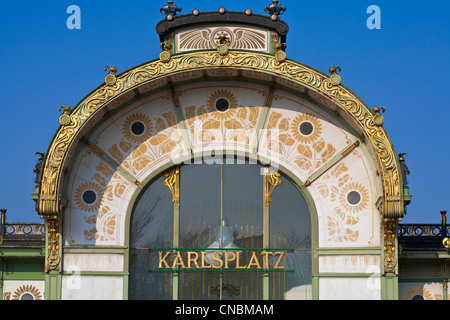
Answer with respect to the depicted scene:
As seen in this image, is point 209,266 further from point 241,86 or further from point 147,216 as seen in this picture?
point 241,86

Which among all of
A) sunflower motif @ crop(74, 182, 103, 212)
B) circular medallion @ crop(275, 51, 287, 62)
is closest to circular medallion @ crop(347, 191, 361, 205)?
circular medallion @ crop(275, 51, 287, 62)

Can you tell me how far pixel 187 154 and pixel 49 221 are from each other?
Result: 363 centimetres

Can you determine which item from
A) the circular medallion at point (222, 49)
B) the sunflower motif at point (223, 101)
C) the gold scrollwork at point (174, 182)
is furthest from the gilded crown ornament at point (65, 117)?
the circular medallion at point (222, 49)

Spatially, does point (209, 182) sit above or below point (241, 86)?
below

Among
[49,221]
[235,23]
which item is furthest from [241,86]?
[49,221]

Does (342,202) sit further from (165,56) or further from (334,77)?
(165,56)

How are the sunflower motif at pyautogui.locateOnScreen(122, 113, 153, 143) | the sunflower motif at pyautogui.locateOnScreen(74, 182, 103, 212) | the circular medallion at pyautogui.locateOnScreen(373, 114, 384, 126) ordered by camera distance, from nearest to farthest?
the circular medallion at pyautogui.locateOnScreen(373, 114, 384, 126), the sunflower motif at pyautogui.locateOnScreen(74, 182, 103, 212), the sunflower motif at pyautogui.locateOnScreen(122, 113, 153, 143)

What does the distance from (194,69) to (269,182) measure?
3226mm

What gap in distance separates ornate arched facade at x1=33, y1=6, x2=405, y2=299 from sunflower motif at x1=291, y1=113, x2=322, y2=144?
0.02 m

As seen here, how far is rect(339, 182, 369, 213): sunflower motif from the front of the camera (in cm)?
2709

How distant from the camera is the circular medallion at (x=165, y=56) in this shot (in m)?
26.8

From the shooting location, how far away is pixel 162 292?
2702 centimetres

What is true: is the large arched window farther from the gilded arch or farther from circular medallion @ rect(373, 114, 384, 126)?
circular medallion @ rect(373, 114, 384, 126)

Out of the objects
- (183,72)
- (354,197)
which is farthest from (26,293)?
(354,197)
